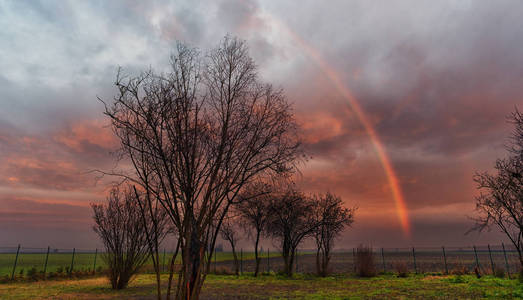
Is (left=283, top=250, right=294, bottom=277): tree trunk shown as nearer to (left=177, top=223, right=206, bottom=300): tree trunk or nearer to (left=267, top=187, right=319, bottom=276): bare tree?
(left=267, top=187, right=319, bottom=276): bare tree

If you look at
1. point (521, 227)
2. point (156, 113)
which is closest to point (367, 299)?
point (156, 113)

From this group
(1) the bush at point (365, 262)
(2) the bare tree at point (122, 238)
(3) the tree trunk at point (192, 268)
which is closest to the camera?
(3) the tree trunk at point (192, 268)

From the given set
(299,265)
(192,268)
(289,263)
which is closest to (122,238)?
(192,268)

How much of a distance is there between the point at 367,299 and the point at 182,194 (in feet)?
33.8

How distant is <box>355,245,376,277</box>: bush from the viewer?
25719 mm

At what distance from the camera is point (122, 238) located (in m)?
16.5

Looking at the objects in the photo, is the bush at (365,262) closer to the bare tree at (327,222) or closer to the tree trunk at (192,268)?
the bare tree at (327,222)

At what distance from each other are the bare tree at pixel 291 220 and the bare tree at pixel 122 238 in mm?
12659

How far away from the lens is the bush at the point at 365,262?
25.7 metres

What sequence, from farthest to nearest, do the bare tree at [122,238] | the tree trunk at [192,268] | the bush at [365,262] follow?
the bush at [365,262], the bare tree at [122,238], the tree trunk at [192,268]

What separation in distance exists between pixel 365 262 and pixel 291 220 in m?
6.95

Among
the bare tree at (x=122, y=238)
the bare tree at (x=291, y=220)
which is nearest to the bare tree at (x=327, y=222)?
the bare tree at (x=291, y=220)

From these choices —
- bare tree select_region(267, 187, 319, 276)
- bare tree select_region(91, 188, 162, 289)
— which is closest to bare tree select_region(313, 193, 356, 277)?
bare tree select_region(267, 187, 319, 276)

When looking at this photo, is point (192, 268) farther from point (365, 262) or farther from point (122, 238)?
point (365, 262)
